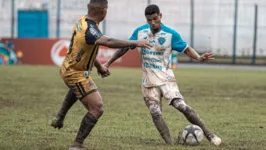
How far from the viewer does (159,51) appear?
31.6 feet

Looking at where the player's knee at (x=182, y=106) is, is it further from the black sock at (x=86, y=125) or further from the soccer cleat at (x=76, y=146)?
the soccer cleat at (x=76, y=146)

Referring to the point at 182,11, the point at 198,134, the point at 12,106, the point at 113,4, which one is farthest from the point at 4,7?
the point at 198,134

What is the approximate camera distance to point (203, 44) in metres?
36.6

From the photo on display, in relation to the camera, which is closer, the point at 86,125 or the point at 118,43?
the point at 118,43

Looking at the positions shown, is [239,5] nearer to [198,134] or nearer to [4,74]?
[4,74]

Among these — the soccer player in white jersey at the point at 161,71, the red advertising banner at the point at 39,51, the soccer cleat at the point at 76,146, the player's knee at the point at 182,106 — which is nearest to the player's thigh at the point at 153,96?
the soccer player in white jersey at the point at 161,71

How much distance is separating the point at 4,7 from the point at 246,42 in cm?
1237

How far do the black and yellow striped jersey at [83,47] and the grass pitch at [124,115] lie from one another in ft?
3.53

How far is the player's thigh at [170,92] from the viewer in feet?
31.4

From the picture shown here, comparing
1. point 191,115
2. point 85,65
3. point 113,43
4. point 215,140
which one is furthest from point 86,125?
point 215,140

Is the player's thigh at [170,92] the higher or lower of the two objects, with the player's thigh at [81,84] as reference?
lower

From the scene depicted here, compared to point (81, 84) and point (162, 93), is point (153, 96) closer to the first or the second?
point (162, 93)

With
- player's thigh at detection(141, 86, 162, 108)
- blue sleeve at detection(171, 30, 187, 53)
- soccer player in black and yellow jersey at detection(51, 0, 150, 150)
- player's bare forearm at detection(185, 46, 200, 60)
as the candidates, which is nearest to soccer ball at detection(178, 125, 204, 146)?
player's thigh at detection(141, 86, 162, 108)

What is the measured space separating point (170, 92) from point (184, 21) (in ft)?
90.6
